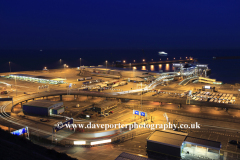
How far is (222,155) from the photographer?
17.5 meters

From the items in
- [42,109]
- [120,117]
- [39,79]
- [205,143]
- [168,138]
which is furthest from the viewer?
[39,79]

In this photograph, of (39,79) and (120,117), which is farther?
(39,79)

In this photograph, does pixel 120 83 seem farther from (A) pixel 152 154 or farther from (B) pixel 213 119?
(A) pixel 152 154

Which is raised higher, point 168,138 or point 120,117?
point 168,138

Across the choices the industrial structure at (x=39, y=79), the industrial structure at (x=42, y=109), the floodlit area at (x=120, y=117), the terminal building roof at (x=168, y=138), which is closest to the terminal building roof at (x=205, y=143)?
the floodlit area at (x=120, y=117)

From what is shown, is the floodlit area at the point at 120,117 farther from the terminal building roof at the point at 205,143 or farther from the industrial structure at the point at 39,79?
the industrial structure at the point at 39,79

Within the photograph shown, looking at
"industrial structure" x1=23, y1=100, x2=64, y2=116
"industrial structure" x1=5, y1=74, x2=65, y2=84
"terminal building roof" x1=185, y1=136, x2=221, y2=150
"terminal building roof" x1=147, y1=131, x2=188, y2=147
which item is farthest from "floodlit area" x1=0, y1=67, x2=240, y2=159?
"industrial structure" x1=5, y1=74, x2=65, y2=84

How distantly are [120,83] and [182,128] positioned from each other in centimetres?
2833

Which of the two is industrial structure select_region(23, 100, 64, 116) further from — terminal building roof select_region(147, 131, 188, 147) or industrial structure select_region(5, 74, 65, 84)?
industrial structure select_region(5, 74, 65, 84)

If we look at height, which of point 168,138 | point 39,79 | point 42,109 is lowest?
point 168,138

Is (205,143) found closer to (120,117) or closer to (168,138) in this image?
(168,138)

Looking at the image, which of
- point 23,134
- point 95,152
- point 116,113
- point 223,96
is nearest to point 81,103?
point 116,113

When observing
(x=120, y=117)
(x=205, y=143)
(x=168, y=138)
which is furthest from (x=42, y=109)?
(x=205, y=143)

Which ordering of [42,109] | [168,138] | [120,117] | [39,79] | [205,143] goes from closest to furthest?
[205,143]
[168,138]
[120,117]
[42,109]
[39,79]
